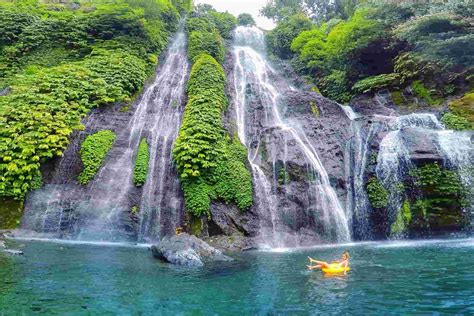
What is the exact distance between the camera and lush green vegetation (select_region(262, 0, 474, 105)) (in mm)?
22266

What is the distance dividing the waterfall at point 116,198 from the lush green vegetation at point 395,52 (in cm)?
1419

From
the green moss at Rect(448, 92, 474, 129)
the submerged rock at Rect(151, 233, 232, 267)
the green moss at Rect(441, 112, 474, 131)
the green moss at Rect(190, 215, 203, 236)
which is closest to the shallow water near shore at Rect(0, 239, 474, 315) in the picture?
the submerged rock at Rect(151, 233, 232, 267)

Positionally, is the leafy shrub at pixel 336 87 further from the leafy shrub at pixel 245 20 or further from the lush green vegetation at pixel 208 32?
the leafy shrub at pixel 245 20

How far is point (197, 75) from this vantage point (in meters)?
24.0

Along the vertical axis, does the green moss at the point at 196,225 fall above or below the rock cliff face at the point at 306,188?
below

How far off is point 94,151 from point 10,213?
438 centimetres

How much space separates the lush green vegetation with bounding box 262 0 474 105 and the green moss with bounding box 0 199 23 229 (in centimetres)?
2084

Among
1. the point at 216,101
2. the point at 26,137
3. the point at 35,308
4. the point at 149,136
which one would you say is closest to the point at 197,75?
the point at 216,101

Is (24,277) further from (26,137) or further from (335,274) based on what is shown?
(26,137)

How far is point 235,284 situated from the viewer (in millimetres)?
9359

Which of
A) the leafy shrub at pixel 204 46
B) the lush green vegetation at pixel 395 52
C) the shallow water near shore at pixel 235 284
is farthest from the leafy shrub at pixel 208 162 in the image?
the lush green vegetation at pixel 395 52

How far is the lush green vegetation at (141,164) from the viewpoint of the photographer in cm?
1745

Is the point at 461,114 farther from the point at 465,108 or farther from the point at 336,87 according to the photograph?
the point at 336,87

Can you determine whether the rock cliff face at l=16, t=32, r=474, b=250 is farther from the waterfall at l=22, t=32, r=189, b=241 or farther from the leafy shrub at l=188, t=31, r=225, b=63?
the leafy shrub at l=188, t=31, r=225, b=63
